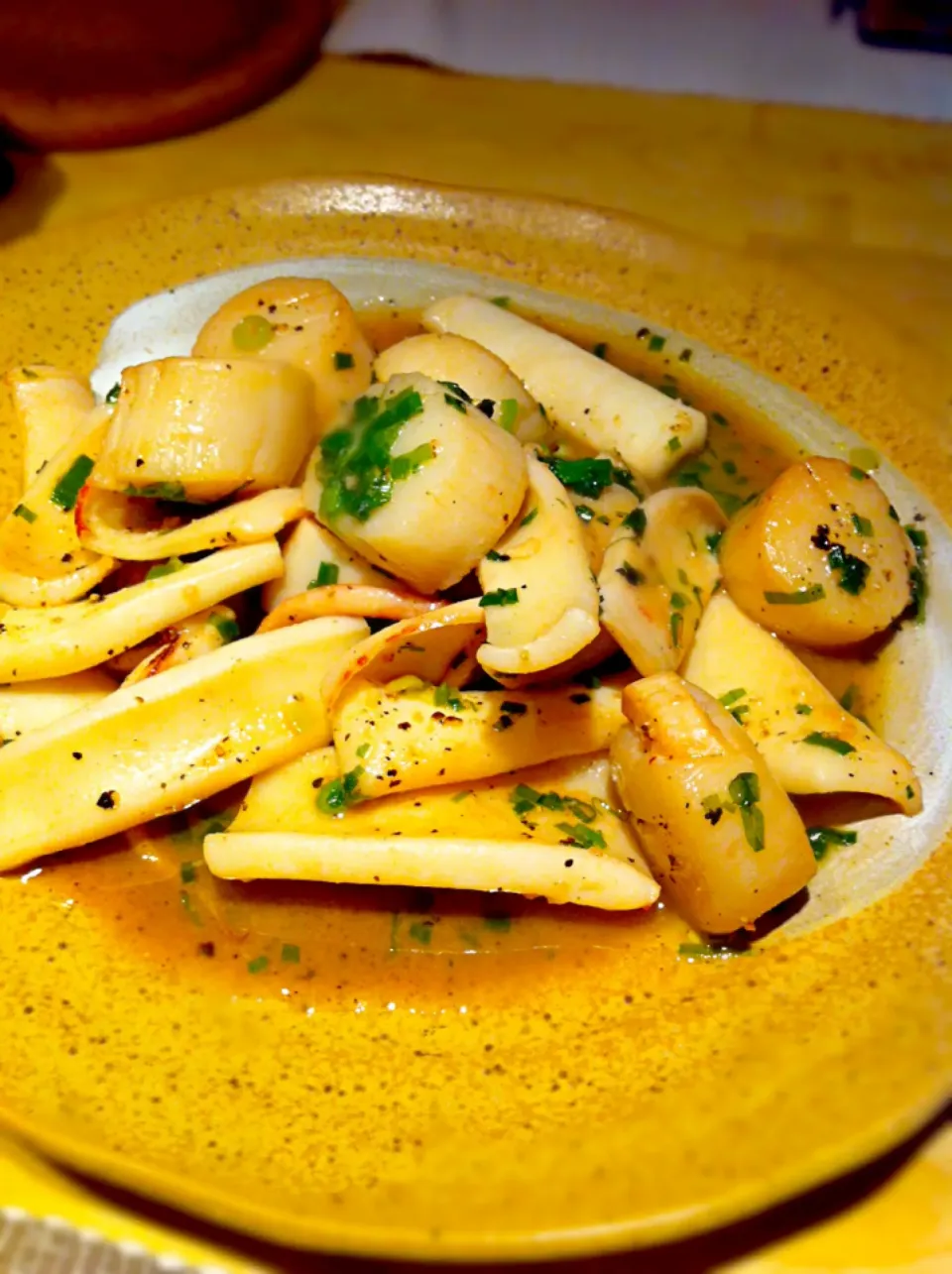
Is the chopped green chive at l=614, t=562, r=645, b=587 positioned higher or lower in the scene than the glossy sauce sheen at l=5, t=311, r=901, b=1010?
higher

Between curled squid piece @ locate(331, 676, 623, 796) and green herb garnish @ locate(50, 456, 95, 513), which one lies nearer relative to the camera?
curled squid piece @ locate(331, 676, 623, 796)

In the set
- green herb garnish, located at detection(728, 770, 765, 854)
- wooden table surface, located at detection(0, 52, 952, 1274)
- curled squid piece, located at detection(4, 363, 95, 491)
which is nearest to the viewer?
green herb garnish, located at detection(728, 770, 765, 854)

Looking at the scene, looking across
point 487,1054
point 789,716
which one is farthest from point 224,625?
point 789,716

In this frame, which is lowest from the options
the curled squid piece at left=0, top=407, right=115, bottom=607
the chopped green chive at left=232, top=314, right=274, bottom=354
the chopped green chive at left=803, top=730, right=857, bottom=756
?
the chopped green chive at left=803, top=730, right=857, bottom=756

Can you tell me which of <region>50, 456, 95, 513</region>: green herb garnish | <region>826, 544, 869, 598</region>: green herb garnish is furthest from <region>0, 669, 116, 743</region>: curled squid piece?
<region>826, 544, 869, 598</region>: green herb garnish

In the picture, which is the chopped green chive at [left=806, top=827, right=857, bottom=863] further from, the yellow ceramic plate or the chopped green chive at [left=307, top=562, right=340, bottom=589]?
the chopped green chive at [left=307, top=562, right=340, bottom=589]

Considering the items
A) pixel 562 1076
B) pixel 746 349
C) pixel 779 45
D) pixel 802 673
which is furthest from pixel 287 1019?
pixel 779 45

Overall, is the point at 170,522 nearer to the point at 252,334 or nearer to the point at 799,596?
the point at 252,334
